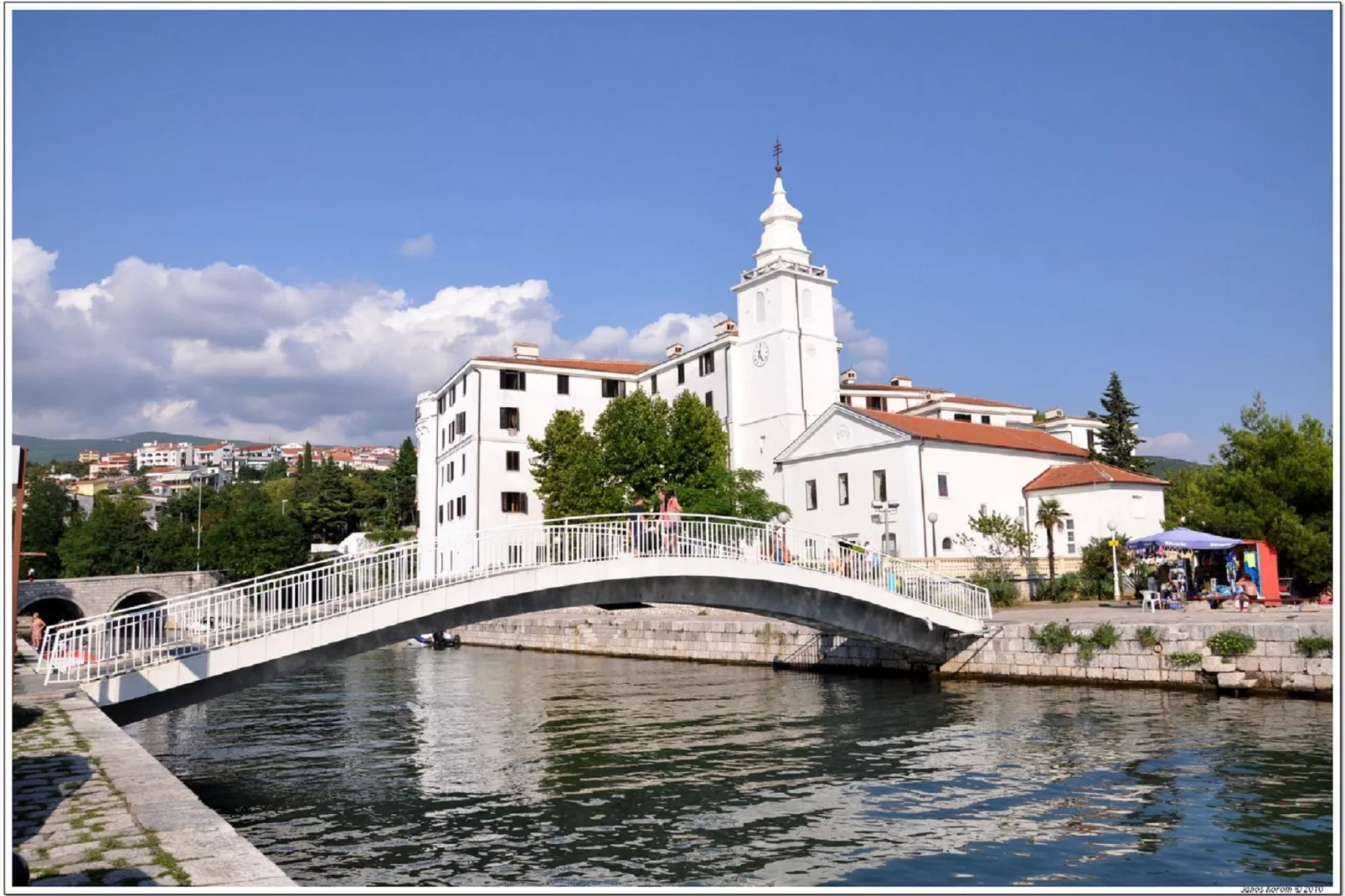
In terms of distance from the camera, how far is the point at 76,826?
766 cm

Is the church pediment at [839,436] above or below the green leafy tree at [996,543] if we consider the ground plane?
above

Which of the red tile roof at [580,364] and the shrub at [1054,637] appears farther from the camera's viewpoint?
the red tile roof at [580,364]

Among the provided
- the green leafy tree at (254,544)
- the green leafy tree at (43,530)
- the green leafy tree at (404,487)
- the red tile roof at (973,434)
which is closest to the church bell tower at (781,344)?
the red tile roof at (973,434)

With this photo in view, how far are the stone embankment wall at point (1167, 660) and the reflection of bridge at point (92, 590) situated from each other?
1669 inches

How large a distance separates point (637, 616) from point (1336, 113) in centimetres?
3280

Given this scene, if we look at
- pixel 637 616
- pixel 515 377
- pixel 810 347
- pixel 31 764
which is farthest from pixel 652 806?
pixel 515 377

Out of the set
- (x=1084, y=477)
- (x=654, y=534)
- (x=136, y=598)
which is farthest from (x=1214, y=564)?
(x=136, y=598)

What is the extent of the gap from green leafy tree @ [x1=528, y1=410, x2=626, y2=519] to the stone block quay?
36964 millimetres

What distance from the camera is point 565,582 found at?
18.7m

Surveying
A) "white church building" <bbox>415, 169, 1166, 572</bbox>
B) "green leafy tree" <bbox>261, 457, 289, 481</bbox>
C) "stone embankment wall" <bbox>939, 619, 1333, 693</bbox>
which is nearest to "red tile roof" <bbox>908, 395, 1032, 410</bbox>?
"white church building" <bbox>415, 169, 1166, 572</bbox>

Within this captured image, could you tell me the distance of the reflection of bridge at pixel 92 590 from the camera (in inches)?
2233

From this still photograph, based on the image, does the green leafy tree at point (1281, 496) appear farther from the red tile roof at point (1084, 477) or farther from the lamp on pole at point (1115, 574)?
the red tile roof at point (1084, 477)

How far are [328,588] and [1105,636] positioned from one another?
15922 mm

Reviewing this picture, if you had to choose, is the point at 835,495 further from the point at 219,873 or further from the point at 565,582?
the point at 219,873
